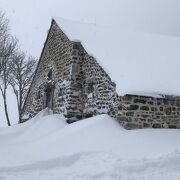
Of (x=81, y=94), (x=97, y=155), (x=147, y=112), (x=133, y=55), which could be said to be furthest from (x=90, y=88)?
(x=97, y=155)

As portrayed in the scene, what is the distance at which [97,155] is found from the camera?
10281 millimetres

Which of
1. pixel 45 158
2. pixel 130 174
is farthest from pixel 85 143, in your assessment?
pixel 130 174

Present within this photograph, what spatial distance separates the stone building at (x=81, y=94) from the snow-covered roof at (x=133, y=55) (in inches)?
12.7

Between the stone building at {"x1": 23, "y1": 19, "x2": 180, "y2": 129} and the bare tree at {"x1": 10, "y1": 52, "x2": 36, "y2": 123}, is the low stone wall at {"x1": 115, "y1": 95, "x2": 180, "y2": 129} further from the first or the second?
the bare tree at {"x1": 10, "y1": 52, "x2": 36, "y2": 123}

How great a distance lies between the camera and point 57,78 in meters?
18.9

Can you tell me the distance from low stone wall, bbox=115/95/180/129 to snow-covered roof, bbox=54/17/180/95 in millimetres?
295

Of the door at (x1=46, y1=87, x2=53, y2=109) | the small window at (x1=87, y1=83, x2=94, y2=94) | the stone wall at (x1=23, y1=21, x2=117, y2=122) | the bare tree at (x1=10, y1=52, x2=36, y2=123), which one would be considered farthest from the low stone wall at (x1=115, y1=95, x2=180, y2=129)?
the bare tree at (x1=10, y1=52, x2=36, y2=123)

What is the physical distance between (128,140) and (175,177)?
256cm

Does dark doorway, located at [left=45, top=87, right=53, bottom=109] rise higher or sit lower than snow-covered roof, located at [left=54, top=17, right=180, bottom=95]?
lower

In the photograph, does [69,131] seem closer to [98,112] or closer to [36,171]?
[98,112]

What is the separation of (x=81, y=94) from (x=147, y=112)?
15.5 ft

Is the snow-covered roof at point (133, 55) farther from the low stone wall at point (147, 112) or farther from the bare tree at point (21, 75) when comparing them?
the bare tree at point (21, 75)

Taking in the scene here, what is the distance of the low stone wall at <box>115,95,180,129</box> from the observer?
42.2 feet

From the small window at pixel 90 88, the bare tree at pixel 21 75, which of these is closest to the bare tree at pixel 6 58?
the bare tree at pixel 21 75
